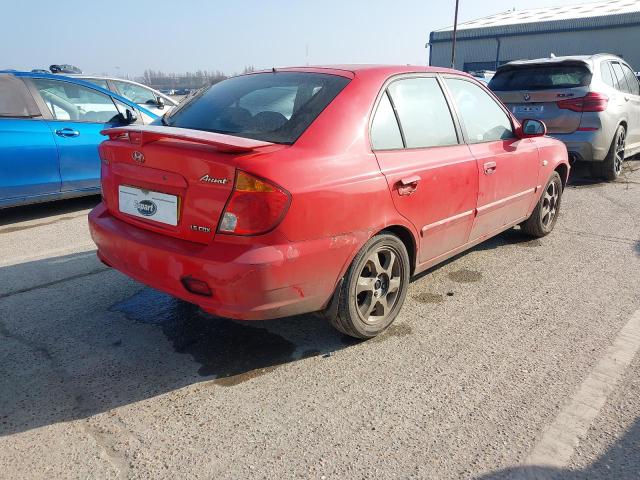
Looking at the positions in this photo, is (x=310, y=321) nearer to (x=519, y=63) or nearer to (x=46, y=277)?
(x=46, y=277)

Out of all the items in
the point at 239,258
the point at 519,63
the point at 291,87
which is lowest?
the point at 239,258

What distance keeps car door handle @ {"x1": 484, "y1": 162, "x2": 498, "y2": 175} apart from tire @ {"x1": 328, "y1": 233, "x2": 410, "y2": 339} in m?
1.03

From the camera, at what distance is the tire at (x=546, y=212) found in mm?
4730

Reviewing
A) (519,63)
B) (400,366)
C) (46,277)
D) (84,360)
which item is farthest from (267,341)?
(519,63)

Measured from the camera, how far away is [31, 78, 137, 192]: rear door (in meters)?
5.51

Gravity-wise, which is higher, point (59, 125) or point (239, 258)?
point (59, 125)

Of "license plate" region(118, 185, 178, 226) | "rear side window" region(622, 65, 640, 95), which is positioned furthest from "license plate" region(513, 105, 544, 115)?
"license plate" region(118, 185, 178, 226)

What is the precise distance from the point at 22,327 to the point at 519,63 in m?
6.95

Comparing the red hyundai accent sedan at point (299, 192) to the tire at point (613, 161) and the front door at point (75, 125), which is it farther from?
the tire at point (613, 161)

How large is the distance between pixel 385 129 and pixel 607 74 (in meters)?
5.96

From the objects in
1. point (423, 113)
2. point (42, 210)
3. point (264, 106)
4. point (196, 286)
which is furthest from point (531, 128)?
point (42, 210)

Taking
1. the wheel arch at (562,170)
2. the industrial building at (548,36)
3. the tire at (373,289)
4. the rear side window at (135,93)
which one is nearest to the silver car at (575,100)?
the wheel arch at (562,170)

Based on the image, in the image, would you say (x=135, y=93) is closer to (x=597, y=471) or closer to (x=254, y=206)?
(x=254, y=206)

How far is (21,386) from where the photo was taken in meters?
2.49
